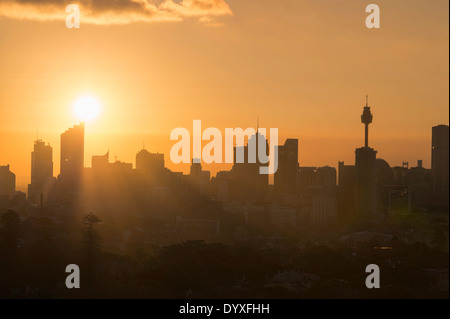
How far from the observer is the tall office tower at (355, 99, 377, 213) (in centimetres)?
9044

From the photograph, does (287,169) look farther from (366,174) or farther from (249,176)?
(366,174)

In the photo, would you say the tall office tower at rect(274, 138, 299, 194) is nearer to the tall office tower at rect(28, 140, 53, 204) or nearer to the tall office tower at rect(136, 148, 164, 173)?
the tall office tower at rect(136, 148, 164, 173)

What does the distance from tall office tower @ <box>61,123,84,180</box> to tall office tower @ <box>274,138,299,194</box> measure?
118 ft

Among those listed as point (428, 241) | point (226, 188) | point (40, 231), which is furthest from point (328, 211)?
point (40, 231)

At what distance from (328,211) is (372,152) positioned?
43.7 feet

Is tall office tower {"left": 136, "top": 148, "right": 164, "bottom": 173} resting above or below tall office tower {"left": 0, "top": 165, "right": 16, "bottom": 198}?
above

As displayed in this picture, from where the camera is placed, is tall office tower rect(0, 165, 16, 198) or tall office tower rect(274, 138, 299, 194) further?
tall office tower rect(274, 138, 299, 194)

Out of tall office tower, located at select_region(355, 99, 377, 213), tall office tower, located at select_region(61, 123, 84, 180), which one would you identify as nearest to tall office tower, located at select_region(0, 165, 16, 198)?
tall office tower, located at select_region(61, 123, 84, 180)

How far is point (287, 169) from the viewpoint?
131625 mm

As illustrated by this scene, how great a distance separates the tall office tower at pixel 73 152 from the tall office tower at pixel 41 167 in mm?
3137

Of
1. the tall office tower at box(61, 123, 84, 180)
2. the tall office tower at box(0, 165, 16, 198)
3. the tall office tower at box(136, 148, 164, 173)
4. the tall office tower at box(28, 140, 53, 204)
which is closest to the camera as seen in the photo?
the tall office tower at box(0, 165, 16, 198)

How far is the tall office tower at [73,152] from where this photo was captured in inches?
4673

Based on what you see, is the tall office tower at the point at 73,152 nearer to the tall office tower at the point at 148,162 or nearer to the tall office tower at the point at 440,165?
the tall office tower at the point at 148,162

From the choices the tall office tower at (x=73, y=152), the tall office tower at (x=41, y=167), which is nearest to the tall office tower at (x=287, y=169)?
the tall office tower at (x=73, y=152)
